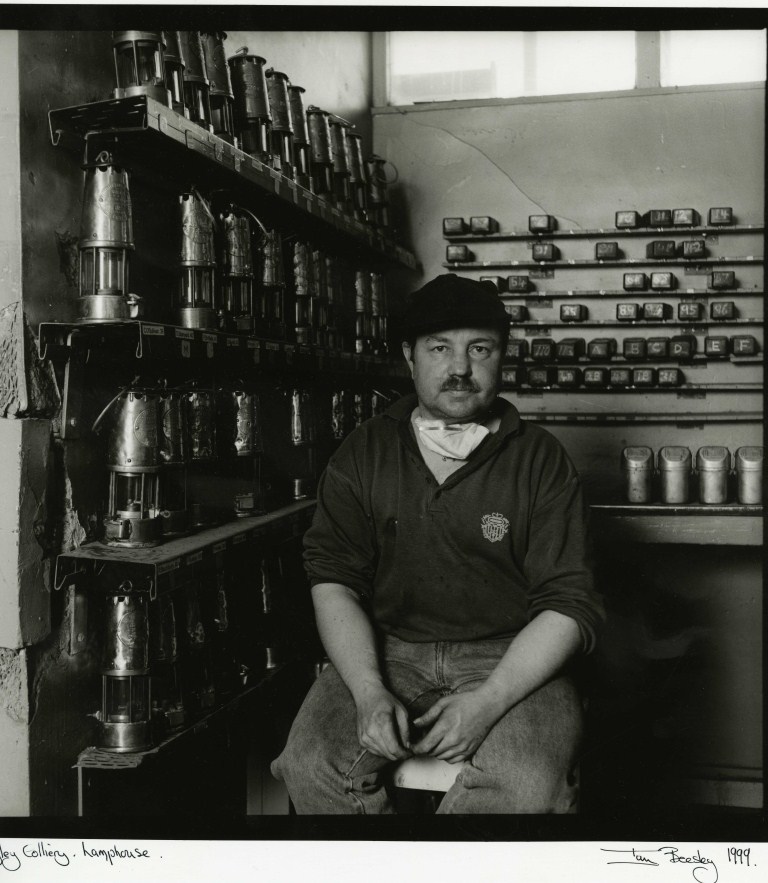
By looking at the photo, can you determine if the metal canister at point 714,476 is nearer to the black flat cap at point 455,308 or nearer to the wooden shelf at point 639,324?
the wooden shelf at point 639,324

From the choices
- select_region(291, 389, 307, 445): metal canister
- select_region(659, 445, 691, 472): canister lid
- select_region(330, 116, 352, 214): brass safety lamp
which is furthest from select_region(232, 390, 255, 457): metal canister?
select_region(659, 445, 691, 472): canister lid

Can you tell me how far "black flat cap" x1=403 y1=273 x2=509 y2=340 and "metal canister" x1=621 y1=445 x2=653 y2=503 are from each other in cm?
149

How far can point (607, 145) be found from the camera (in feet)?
12.7

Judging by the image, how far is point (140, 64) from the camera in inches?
79.4

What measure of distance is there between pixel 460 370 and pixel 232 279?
838 mm

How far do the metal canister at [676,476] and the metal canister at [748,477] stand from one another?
20cm

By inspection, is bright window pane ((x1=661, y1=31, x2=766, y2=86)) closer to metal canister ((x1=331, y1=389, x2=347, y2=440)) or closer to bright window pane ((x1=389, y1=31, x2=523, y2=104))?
bright window pane ((x1=389, y1=31, x2=523, y2=104))

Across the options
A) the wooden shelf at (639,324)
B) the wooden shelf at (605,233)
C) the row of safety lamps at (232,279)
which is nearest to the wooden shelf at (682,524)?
the wooden shelf at (639,324)

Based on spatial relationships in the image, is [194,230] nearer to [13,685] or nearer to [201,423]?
[201,423]

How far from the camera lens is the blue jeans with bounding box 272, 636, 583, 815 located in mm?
1631
